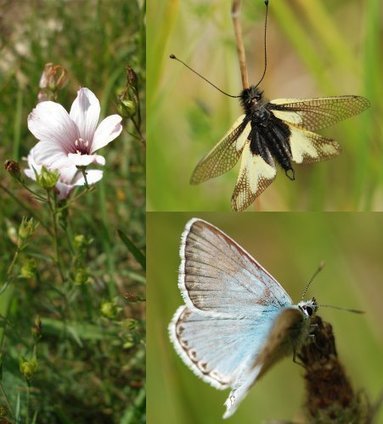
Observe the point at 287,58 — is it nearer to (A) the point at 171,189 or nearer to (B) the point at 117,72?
(A) the point at 171,189

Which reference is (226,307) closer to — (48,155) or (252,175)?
(252,175)

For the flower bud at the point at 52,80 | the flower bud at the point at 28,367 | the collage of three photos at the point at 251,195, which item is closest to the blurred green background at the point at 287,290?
the collage of three photos at the point at 251,195

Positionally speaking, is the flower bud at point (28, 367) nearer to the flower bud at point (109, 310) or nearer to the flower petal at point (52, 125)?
the flower bud at point (109, 310)

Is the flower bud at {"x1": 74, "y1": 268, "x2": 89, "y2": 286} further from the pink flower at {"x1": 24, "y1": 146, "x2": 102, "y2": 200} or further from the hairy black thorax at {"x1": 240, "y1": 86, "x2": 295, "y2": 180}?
the hairy black thorax at {"x1": 240, "y1": 86, "x2": 295, "y2": 180}

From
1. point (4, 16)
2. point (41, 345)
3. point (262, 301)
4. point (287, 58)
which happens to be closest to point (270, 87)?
point (287, 58)

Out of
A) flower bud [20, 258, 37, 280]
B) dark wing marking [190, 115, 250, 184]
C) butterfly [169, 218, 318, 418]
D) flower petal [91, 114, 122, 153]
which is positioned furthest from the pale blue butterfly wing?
flower bud [20, 258, 37, 280]

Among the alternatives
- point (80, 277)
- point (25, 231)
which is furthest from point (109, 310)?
point (25, 231)

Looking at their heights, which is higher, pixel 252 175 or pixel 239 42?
pixel 239 42
